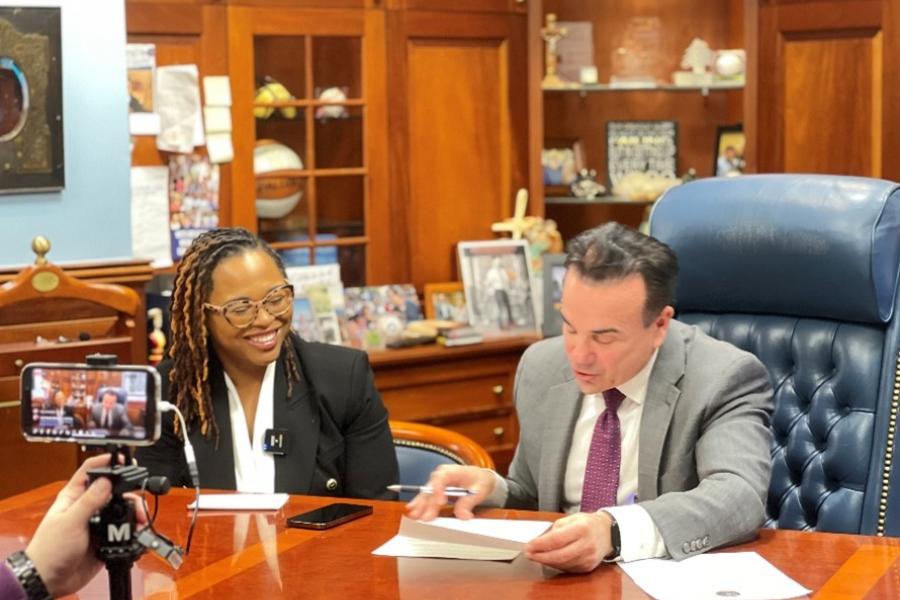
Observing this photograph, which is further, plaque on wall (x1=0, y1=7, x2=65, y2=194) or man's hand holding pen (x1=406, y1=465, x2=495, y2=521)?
plaque on wall (x1=0, y1=7, x2=65, y2=194)

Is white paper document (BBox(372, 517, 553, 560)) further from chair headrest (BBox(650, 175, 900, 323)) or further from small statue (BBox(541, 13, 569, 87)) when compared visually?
small statue (BBox(541, 13, 569, 87))

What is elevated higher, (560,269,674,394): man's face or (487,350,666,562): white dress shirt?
(560,269,674,394): man's face

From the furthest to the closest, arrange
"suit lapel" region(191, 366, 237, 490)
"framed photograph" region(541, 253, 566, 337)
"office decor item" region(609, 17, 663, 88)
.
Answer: "office decor item" region(609, 17, 663, 88) → "framed photograph" region(541, 253, 566, 337) → "suit lapel" region(191, 366, 237, 490)

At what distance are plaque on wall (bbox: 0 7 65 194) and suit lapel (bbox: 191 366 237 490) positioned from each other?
1.50 m

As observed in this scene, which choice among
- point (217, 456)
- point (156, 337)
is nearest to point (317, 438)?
point (217, 456)

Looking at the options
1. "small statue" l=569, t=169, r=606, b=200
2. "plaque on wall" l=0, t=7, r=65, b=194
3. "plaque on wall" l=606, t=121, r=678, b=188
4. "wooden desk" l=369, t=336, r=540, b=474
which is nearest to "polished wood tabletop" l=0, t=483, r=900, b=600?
"plaque on wall" l=0, t=7, r=65, b=194

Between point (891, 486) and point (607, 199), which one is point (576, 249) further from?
point (607, 199)

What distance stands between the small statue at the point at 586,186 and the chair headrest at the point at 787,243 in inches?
93.8

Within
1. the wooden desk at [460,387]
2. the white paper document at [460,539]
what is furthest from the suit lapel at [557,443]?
the wooden desk at [460,387]

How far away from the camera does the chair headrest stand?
2.62m

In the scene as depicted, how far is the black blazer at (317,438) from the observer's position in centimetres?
274

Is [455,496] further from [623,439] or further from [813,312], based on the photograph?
[813,312]

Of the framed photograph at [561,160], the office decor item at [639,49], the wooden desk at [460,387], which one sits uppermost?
the office decor item at [639,49]

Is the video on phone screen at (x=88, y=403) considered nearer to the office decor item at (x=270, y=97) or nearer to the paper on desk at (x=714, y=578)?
the paper on desk at (x=714, y=578)
